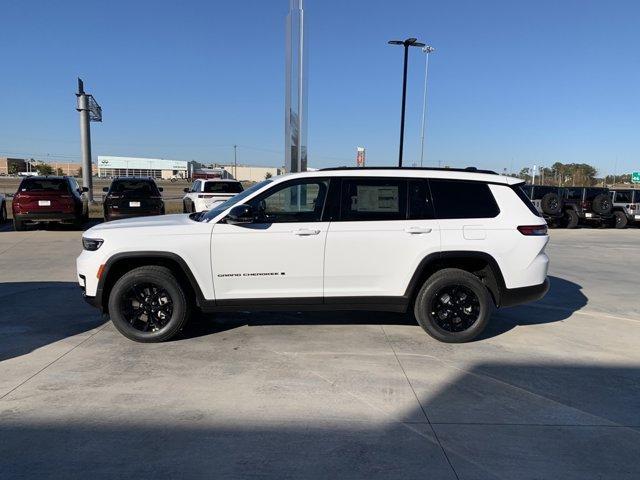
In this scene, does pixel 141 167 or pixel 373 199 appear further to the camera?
pixel 141 167

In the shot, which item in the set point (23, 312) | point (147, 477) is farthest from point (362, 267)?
point (23, 312)

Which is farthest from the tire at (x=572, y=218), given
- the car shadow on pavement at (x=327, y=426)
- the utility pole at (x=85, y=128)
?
the utility pole at (x=85, y=128)

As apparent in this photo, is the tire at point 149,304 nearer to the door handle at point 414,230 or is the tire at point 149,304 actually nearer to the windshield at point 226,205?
the windshield at point 226,205

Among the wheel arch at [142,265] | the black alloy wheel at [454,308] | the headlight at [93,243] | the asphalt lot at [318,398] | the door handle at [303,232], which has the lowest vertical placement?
the asphalt lot at [318,398]

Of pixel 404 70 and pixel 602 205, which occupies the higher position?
pixel 404 70

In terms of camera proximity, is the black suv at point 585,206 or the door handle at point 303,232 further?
the black suv at point 585,206

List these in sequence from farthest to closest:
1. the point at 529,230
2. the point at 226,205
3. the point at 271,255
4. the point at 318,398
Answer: the point at 226,205, the point at 529,230, the point at 271,255, the point at 318,398

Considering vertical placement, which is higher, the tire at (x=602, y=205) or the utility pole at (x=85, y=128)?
the utility pole at (x=85, y=128)

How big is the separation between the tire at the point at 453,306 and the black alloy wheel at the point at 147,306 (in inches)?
104

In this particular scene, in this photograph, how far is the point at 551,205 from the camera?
2028 centimetres

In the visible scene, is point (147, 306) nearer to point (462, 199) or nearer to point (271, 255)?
point (271, 255)

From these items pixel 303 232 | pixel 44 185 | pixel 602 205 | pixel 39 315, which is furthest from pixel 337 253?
pixel 602 205

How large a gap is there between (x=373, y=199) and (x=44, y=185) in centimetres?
1260

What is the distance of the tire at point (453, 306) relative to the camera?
5266 millimetres
